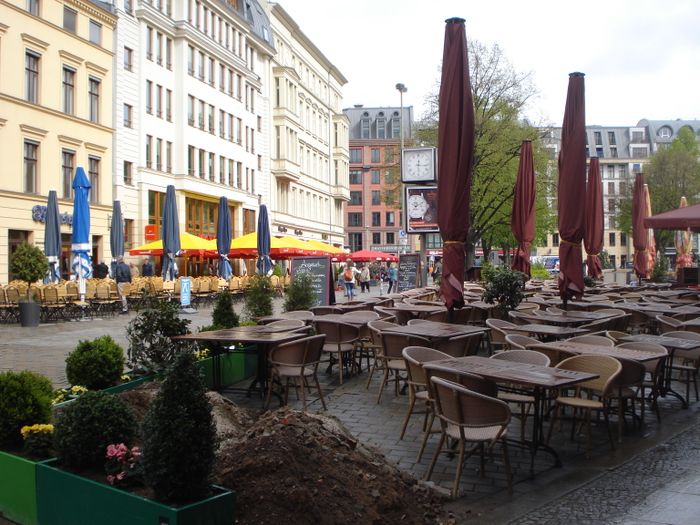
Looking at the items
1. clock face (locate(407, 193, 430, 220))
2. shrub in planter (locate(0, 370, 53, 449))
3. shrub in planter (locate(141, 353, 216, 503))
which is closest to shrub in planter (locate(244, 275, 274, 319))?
shrub in planter (locate(0, 370, 53, 449))

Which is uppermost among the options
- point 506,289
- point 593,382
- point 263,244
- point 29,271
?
point 263,244

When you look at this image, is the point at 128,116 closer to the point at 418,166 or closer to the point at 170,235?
the point at 170,235

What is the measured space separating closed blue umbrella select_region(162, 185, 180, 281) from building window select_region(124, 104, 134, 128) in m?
14.2

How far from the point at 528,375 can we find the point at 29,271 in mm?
16769

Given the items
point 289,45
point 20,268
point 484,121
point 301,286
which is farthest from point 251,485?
point 289,45

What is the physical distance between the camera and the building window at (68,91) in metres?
32.9

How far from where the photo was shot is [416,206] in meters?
18.4

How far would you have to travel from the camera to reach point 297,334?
8.19 metres

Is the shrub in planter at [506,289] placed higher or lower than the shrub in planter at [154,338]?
higher

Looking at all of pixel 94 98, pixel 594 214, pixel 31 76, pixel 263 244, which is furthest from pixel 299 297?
pixel 94 98

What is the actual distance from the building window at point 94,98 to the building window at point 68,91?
1.17 meters

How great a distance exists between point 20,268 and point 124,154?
A: 1995 cm

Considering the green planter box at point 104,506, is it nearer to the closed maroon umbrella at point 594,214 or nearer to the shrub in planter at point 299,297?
the shrub in planter at point 299,297

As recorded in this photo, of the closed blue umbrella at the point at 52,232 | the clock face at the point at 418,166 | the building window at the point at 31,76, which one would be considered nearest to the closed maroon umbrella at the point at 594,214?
the clock face at the point at 418,166
